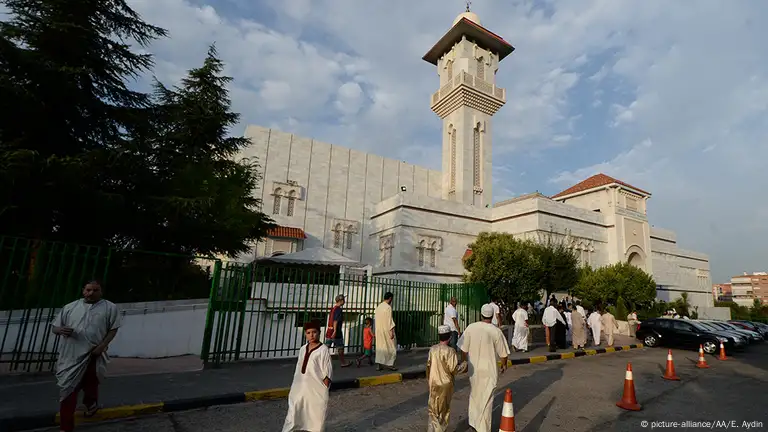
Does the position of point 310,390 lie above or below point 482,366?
below

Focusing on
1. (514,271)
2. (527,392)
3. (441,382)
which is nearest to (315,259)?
(514,271)

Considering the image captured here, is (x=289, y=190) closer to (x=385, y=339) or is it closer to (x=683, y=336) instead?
(x=385, y=339)

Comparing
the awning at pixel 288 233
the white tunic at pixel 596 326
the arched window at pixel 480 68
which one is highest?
the arched window at pixel 480 68

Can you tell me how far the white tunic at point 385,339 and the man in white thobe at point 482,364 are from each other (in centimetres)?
347

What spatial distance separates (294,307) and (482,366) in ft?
23.6

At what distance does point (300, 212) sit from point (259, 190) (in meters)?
3.14

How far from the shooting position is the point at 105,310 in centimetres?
466

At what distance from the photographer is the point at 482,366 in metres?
5.02

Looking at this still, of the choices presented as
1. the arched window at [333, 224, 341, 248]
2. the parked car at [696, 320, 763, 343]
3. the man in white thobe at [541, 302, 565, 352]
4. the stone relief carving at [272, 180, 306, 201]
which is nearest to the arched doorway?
the parked car at [696, 320, 763, 343]

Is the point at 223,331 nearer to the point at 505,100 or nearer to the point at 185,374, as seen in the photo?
the point at 185,374

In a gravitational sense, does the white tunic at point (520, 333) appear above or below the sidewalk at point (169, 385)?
above

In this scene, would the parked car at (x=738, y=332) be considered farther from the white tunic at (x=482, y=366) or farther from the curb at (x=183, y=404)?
the white tunic at (x=482, y=366)

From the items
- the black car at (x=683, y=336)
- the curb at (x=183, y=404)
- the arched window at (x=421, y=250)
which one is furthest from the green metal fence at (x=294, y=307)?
the arched window at (x=421, y=250)

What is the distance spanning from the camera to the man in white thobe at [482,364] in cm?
477
